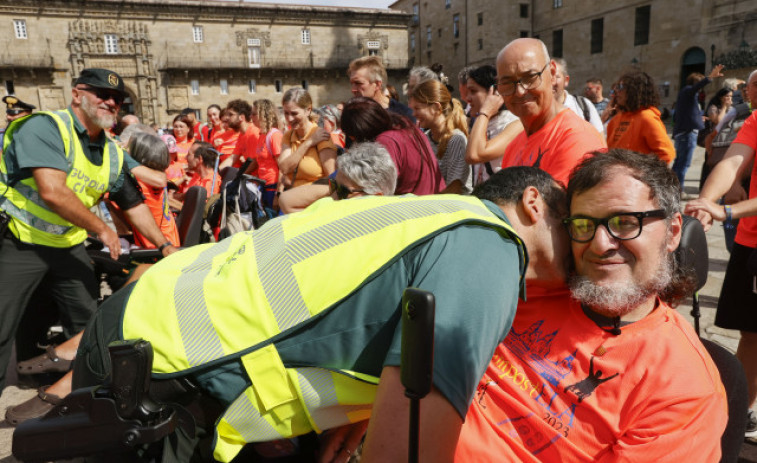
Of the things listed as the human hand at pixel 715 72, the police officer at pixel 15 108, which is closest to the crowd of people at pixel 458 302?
the police officer at pixel 15 108

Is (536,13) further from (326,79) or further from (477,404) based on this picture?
(477,404)

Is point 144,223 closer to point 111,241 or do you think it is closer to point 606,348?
point 111,241

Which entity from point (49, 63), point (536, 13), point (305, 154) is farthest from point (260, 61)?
point (305, 154)

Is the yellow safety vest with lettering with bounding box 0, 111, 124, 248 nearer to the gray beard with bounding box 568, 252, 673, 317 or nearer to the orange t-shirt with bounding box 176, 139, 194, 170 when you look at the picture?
the gray beard with bounding box 568, 252, 673, 317

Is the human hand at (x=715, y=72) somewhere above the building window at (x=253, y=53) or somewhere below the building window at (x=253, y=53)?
below

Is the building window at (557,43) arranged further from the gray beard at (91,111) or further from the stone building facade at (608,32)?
the gray beard at (91,111)

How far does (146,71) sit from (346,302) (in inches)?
1637

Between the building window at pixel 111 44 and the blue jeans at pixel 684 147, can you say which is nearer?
the blue jeans at pixel 684 147

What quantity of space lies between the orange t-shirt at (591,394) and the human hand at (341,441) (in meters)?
0.35

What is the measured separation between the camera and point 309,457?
178cm

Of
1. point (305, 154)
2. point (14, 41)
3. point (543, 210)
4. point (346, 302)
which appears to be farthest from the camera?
point (14, 41)

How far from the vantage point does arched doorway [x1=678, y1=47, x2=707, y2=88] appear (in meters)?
26.8

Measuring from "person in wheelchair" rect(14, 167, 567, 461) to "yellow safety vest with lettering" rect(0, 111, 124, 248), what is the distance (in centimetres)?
196

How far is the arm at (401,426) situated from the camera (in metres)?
1.01
